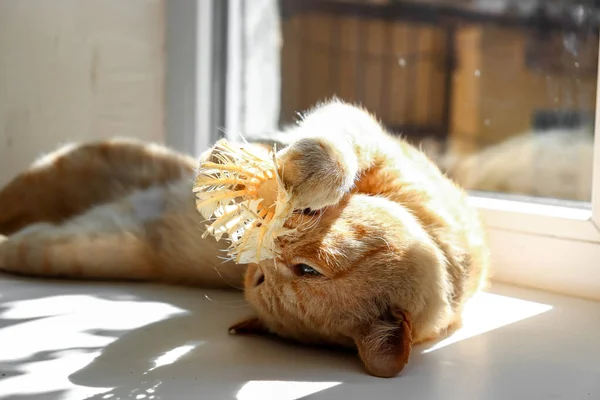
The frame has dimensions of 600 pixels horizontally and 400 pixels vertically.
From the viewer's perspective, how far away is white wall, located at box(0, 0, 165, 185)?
8.94ft

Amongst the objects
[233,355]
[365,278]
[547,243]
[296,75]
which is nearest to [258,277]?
[233,355]

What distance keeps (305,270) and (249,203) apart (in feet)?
0.60

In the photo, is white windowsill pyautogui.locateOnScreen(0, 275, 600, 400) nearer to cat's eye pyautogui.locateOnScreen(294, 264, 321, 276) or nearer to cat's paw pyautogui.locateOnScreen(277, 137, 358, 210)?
cat's eye pyautogui.locateOnScreen(294, 264, 321, 276)

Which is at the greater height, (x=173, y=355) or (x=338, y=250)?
(x=338, y=250)

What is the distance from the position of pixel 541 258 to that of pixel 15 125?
6.18 ft

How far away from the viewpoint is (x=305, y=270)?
1488mm

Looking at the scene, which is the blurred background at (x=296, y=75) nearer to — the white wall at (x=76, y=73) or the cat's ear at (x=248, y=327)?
the white wall at (x=76, y=73)

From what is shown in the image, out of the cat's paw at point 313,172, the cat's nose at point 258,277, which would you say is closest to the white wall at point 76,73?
the cat's nose at point 258,277

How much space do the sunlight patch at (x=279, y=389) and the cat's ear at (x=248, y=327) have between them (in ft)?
1.00

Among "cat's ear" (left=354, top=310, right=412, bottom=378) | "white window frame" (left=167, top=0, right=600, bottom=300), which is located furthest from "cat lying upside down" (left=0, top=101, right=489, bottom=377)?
"white window frame" (left=167, top=0, right=600, bottom=300)

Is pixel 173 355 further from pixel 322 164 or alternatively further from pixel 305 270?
pixel 322 164

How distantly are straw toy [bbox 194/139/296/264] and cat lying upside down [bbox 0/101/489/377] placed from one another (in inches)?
1.7

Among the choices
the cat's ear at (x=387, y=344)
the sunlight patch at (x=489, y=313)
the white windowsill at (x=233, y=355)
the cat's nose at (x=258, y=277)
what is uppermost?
the cat's nose at (x=258, y=277)

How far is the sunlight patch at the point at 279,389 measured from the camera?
1.30 m
